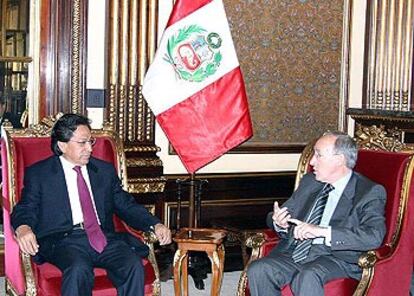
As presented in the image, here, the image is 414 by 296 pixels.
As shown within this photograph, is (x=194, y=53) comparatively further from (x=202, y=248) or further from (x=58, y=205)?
(x=58, y=205)

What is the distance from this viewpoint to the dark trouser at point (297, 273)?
347 centimetres

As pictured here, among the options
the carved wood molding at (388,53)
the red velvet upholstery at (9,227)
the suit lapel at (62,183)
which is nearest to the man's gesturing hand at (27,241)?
the red velvet upholstery at (9,227)

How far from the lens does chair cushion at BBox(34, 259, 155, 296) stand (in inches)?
139

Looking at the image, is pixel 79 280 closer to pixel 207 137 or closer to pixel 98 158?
pixel 98 158

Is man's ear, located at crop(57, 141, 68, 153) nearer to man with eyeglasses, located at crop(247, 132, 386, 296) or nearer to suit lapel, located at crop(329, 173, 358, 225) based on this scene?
man with eyeglasses, located at crop(247, 132, 386, 296)

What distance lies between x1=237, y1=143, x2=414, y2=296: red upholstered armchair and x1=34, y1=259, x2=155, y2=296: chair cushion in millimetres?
425

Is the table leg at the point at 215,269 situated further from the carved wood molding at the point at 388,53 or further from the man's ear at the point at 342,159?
the carved wood molding at the point at 388,53

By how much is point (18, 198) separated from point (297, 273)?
1354mm

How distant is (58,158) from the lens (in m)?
3.87

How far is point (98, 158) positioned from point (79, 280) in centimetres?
83

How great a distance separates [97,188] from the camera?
3908mm

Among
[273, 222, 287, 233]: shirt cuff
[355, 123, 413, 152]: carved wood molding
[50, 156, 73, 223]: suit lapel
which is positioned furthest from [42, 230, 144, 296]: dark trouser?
[355, 123, 413, 152]: carved wood molding

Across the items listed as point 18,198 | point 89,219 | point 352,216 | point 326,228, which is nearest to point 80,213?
point 89,219

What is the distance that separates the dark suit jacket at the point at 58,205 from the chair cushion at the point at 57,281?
10cm
